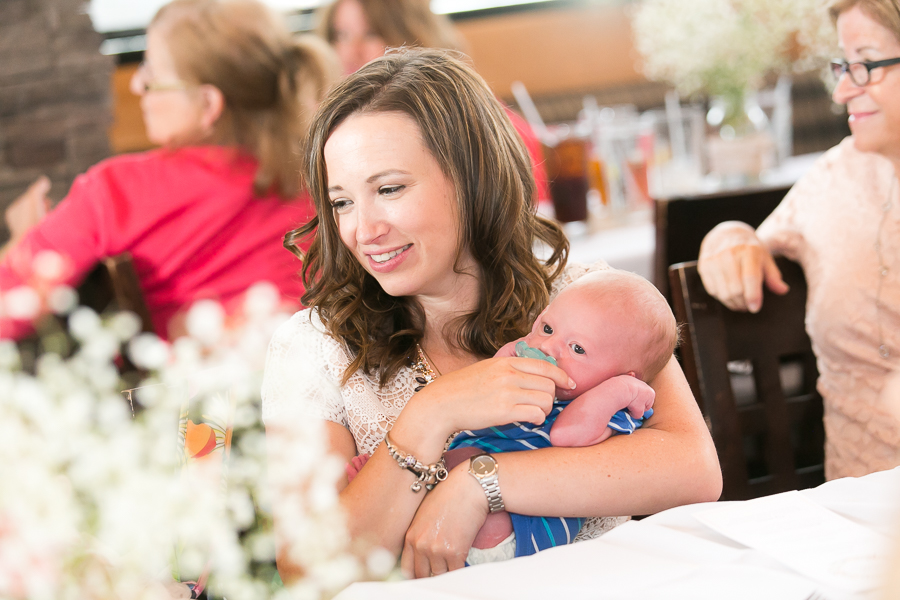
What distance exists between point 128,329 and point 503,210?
1074 mm

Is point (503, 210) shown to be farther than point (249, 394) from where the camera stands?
Yes

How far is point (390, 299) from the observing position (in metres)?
1.32

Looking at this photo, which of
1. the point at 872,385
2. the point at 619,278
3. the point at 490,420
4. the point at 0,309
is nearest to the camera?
the point at 490,420

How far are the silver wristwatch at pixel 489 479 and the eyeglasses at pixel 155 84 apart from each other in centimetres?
156

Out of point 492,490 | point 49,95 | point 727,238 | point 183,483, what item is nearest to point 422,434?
point 492,490

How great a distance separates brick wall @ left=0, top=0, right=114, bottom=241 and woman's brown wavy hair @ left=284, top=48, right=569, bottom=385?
95.6 inches

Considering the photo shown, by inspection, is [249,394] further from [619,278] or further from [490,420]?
[619,278]

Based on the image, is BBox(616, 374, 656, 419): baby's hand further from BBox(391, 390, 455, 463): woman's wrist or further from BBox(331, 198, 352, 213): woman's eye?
BBox(331, 198, 352, 213): woman's eye

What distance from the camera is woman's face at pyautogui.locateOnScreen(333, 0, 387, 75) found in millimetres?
2859

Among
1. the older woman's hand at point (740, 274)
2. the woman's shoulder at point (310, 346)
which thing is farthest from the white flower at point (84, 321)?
the older woman's hand at point (740, 274)

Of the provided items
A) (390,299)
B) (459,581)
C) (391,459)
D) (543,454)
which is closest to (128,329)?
(390,299)

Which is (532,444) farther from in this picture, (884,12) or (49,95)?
(49,95)

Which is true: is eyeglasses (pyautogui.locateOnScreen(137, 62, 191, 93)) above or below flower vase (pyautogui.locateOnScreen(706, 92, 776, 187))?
above

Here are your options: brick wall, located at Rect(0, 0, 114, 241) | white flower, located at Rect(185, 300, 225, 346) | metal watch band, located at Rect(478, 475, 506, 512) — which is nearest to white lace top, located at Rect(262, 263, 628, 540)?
metal watch band, located at Rect(478, 475, 506, 512)
